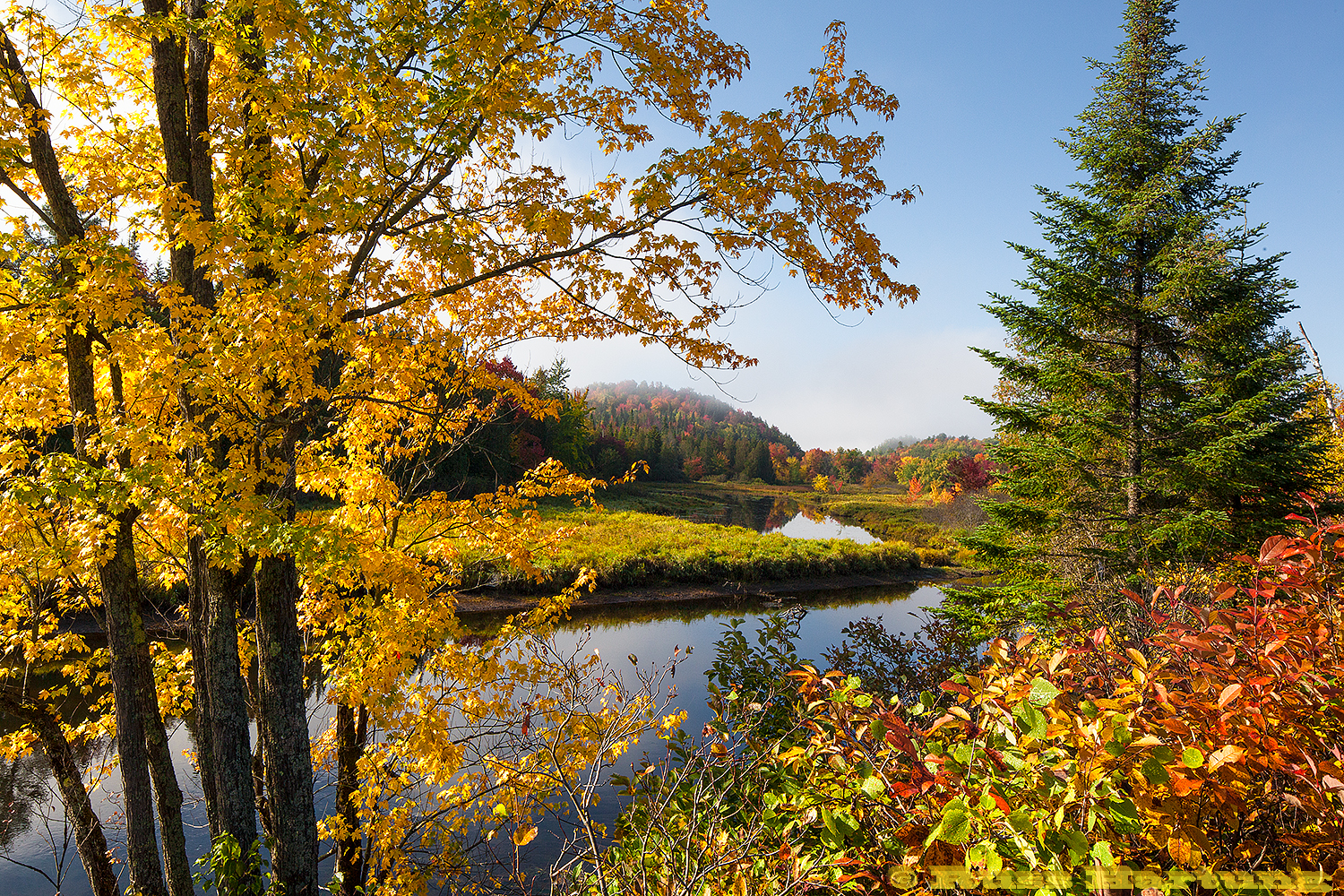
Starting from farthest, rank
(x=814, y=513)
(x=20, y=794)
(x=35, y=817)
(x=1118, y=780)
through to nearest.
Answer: (x=814, y=513)
(x=20, y=794)
(x=35, y=817)
(x=1118, y=780)

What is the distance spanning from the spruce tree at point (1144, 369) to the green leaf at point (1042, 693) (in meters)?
7.93

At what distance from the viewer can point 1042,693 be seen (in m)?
1.29

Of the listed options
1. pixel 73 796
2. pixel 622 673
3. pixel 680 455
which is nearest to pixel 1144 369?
pixel 622 673

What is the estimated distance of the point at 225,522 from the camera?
338cm

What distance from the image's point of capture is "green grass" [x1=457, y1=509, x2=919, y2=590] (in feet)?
60.1

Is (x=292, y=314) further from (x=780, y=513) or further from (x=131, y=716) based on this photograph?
(x=780, y=513)

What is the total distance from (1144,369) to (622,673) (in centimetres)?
935

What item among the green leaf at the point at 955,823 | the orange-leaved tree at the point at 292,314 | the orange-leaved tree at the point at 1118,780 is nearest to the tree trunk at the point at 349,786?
the orange-leaved tree at the point at 292,314

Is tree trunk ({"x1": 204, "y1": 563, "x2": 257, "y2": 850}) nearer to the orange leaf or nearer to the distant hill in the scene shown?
the orange leaf

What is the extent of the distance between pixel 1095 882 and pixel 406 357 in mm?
4327

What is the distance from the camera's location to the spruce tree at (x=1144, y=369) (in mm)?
8438

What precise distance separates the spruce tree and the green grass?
384 inches

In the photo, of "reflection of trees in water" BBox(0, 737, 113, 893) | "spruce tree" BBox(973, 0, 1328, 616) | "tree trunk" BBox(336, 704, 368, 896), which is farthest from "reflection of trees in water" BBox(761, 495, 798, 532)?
"tree trunk" BBox(336, 704, 368, 896)

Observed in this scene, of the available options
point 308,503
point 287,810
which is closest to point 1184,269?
point 287,810
